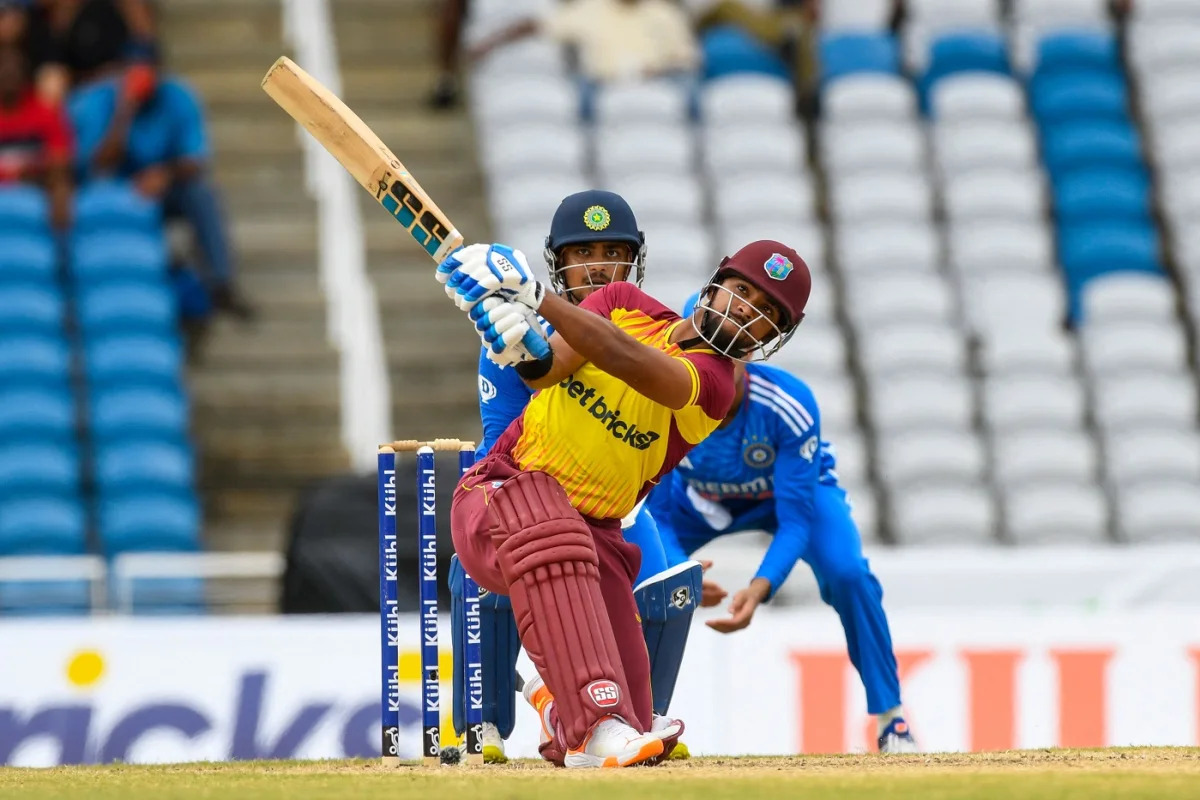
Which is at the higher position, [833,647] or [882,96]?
[882,96]

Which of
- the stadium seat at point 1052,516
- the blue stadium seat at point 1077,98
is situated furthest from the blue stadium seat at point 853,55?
the stadium seat at point 1052,516

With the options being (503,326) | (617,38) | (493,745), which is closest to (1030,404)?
(617,38)

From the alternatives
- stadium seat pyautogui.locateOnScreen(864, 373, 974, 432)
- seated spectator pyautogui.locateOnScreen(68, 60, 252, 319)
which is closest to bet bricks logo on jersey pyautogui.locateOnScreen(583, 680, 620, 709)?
stadium seat pyautogui.locateOnScreen(864, 373, 974, 432)

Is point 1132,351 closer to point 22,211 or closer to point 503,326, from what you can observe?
point 22,211

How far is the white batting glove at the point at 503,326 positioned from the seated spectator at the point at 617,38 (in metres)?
8.06

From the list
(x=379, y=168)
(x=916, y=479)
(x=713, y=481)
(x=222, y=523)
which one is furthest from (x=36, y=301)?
(x=379, y=168)

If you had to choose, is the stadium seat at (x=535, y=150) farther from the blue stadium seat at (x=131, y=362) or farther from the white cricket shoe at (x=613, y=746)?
the white cricket shoe at (x=613, y=746)

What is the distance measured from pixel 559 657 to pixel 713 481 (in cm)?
176

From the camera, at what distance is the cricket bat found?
5184 mm

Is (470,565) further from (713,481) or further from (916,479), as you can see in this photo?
(916,479)

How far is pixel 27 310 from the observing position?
35.7 ft

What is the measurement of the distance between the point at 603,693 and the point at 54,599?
542cm

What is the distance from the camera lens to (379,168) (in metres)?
5.27

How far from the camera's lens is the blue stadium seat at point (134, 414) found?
425 inches
